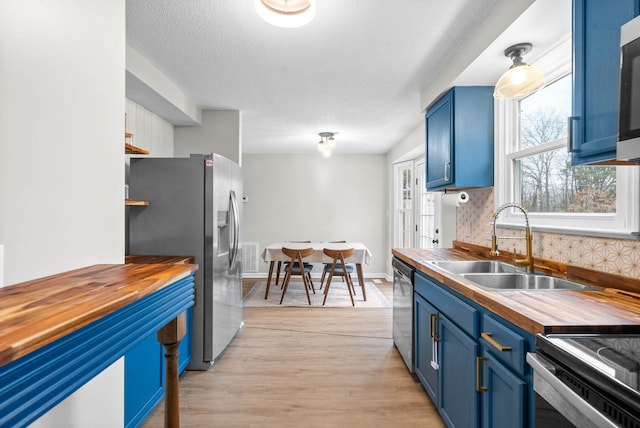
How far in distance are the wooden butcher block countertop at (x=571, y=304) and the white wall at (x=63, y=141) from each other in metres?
1.54

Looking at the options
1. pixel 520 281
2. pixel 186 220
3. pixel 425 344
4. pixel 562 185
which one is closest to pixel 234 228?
pixel 186 220

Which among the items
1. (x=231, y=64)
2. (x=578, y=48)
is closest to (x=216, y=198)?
(x=231, y=64)

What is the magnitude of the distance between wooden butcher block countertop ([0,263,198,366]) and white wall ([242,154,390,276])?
5.33m

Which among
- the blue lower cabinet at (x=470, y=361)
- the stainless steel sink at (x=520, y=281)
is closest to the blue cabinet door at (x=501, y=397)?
the blue lower cabinet at (x=470, y=361)

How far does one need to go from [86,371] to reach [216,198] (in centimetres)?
204

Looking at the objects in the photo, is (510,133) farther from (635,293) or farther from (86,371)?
(86,371)

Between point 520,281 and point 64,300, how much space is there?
6.96 ft

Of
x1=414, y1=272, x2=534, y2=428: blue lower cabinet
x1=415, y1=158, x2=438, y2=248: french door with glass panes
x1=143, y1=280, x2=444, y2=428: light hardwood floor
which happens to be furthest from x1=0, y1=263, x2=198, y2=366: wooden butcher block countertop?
x1=415, y1=158, x2=438, y2=248: french door with glass panes

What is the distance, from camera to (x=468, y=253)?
9.37 ft

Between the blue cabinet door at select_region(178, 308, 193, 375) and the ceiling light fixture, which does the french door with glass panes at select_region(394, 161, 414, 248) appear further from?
the blue cabinet door at select_region(178, 308, 193, 375)

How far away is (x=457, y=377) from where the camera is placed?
A: 1.71 m

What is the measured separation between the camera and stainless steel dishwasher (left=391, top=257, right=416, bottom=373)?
2.53 meters

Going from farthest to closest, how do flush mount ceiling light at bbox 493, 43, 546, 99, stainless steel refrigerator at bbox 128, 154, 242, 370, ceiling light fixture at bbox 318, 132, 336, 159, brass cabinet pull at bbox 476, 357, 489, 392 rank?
ceiling light fixture at bbox 318, 132, 336, 159, stainless steel refrigerator at bbox 128, 154, 242, 370, flush mount ceiling light at bbox 493, 43, 546, 99, brass cabinet pull at bbox 476, 357, 489, 392

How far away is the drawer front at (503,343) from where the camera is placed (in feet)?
3.82
